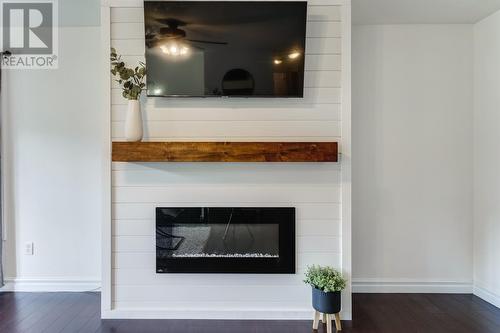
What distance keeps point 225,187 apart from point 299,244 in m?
0.72

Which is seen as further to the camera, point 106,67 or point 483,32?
point 483,32

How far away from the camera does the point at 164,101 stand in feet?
8.14

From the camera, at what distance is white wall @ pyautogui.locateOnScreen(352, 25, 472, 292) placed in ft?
9.82

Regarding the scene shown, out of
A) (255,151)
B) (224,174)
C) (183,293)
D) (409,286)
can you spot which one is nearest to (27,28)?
(224,174)

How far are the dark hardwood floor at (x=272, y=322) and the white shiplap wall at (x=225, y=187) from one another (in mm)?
127

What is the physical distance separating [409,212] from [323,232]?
3.55ft

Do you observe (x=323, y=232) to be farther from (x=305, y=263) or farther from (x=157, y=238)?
(x=157, y=238)

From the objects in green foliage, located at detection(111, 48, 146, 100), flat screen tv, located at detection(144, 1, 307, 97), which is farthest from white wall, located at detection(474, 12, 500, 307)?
green foliage, located at detection(111, 48, 146, 100)

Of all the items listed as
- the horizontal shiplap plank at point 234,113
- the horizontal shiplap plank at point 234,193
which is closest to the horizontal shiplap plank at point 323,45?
the horizontal shiplap plank at point 234,113

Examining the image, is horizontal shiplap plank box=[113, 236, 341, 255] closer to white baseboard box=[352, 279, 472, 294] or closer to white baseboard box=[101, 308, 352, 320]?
white baseboard box=[101, 308, 352, 320]

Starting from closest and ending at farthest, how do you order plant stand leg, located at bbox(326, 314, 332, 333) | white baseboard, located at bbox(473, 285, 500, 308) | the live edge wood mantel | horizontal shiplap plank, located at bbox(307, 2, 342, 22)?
plant stand leg, located at bbox(326, 314, 332, 333) < the live edge wood mantel < horizontal shiplap plank, located at bbox(307, 2, 342, 22) < white baseboard, located at bbox(473, 285, 500, 308)

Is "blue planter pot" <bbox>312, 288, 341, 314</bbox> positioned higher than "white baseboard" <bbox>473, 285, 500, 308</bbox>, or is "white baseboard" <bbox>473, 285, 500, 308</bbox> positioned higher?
"blue planter pot" <bbox>312, 288, 341, 314</bbox>

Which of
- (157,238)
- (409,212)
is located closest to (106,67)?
(157,238)

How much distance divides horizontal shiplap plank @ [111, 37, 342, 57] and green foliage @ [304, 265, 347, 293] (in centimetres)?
165
